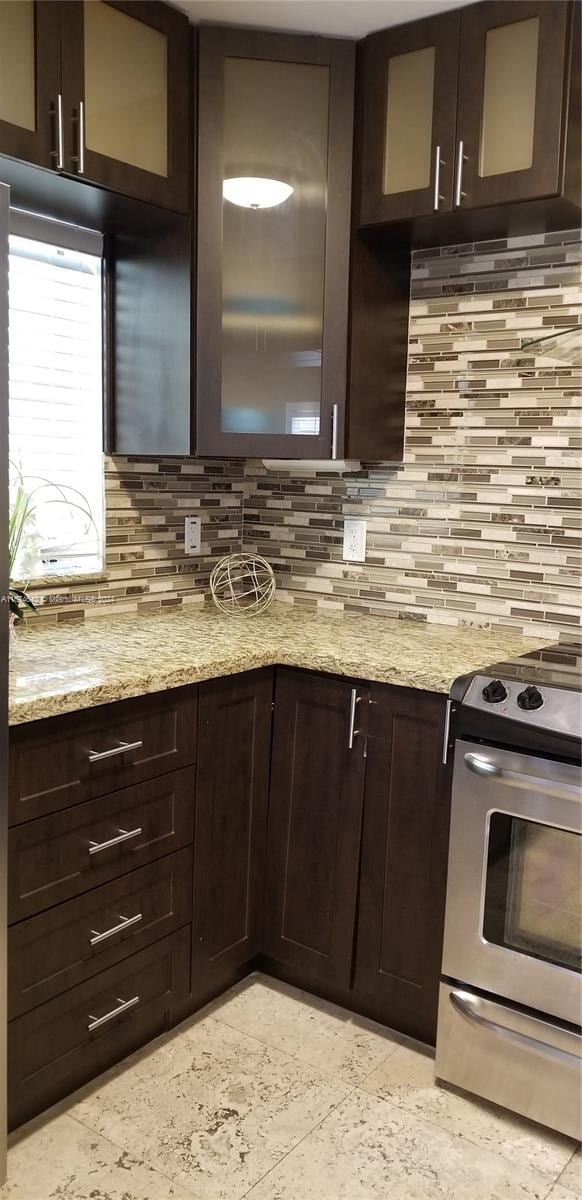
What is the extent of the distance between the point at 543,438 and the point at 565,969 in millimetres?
1298

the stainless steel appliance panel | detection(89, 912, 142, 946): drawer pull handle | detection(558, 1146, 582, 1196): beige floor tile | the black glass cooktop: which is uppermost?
the black glass cooktop

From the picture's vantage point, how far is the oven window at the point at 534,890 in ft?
5.83

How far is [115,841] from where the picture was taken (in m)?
1.87

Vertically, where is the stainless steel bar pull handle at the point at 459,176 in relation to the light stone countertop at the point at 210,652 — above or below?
above

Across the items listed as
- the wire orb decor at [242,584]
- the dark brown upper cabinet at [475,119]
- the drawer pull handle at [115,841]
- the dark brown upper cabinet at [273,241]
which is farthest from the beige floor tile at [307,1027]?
the dark brown upper cabinet at [475,119]

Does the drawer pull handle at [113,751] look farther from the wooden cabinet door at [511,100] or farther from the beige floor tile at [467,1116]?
the wooden cabinet door at [511,100]

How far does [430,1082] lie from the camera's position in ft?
6.59

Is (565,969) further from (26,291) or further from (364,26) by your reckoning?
(364,26)

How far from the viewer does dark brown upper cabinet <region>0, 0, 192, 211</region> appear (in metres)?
1.84

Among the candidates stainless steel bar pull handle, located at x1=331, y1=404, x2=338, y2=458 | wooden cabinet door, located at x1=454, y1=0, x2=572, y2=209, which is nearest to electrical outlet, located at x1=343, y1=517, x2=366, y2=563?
stainless steel bar pull handle, located at x1=331, y1=404, x2=338, y2=458

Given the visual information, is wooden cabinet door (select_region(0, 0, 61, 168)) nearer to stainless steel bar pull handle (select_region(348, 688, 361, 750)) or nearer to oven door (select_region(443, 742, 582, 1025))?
stainless steel bar pull handle (select_region(348, 688, 361, 750))

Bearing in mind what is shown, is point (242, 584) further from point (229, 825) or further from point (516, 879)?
point (516, 879)

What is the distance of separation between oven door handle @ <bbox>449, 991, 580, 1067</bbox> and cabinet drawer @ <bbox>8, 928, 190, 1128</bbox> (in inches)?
24.9

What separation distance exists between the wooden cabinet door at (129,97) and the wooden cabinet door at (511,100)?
2.22ft
